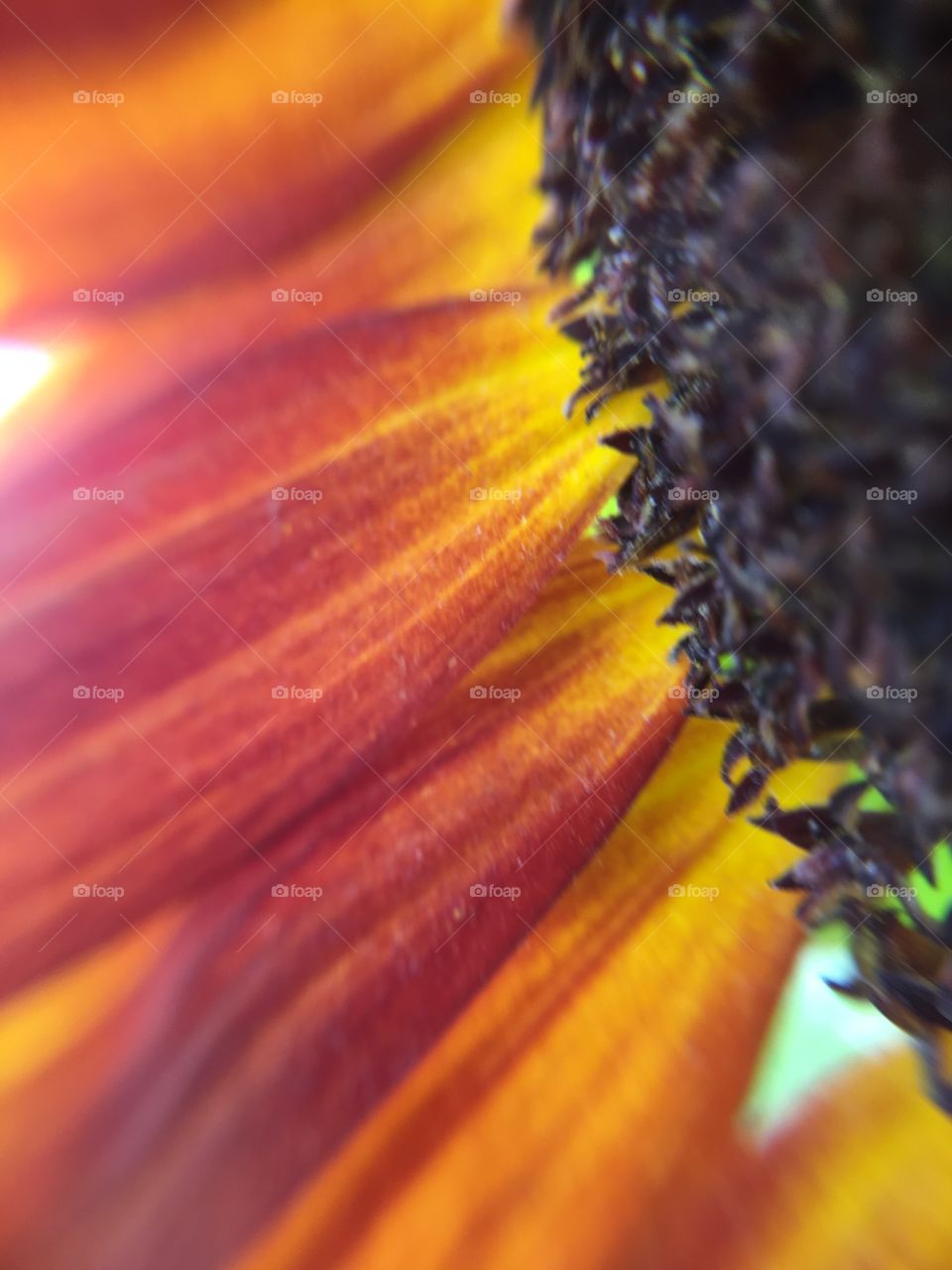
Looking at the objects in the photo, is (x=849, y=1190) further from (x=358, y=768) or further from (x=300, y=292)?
(x=300, y=292)

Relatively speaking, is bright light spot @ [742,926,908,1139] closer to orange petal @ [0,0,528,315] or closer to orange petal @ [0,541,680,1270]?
orange petal @ [0,541,680,1270]

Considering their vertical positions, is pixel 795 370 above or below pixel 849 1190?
above

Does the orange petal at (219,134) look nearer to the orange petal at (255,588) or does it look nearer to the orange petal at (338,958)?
the orange petal at (255,588)

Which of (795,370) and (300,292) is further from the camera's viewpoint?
(300,292)

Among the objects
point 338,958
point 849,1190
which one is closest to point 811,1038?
point 849,1190

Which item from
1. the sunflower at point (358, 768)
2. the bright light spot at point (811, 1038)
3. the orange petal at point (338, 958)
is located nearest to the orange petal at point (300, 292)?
the sunflower at point (358, 768)

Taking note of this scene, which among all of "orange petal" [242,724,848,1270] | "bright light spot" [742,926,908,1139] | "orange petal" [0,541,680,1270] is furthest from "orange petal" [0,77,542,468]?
"bright light spot" [742,926,908,1139]
